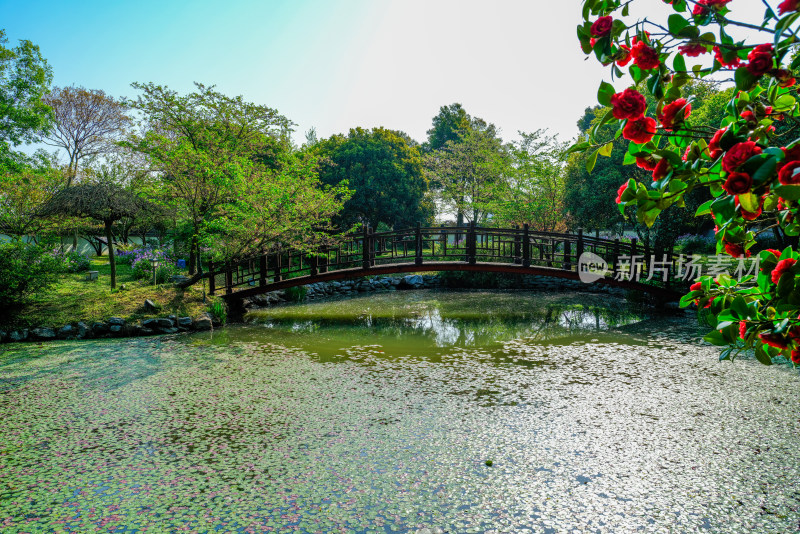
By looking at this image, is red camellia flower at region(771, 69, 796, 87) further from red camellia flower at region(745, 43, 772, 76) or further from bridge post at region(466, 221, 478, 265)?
bridge post at region(466, 221, 478, 265)

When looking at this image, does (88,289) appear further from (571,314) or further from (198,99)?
(571,314)

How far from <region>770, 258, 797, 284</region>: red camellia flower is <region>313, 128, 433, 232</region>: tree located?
15521 mm

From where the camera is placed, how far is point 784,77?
3.36 ft

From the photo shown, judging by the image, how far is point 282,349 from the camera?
5.44 meters

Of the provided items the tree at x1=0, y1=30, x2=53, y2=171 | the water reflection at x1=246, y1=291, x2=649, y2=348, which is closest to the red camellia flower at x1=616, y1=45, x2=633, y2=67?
the water reflection at x1=246, y1=291, x2=649, y2=348

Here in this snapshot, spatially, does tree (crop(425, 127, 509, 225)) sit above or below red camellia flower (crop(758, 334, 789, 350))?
above

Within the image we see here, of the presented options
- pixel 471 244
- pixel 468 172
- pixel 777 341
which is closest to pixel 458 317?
pixel 471 244

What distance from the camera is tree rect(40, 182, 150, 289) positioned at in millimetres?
7133

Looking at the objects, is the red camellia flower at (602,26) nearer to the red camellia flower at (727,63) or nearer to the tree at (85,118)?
the red camellia flower at (727,63)

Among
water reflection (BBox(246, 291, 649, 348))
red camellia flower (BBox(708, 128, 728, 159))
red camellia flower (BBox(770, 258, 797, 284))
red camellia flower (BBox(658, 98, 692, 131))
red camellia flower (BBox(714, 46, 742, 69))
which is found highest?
red camellia flower (BBox(714, 46, 742, 69))

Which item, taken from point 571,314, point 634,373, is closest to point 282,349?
point 634,373

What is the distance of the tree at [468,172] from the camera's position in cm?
1591

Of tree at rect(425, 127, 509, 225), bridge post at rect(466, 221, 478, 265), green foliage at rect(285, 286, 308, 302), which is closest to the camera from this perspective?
bridge post at rect(466, 221, 478, 265)

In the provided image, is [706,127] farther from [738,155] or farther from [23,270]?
[23,270]
